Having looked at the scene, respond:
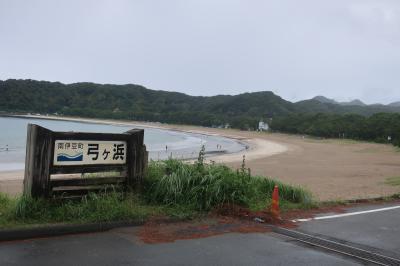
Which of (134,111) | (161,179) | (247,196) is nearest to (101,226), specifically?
(161,179)

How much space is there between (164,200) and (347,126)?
7564cm

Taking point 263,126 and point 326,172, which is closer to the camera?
point 326,172

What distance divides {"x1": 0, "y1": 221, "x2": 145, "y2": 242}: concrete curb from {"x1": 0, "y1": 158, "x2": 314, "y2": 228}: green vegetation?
106 mm

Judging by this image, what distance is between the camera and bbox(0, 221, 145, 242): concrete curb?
5.72 metres

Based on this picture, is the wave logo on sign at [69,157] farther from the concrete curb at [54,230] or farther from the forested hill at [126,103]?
the forested hill at [126,103]

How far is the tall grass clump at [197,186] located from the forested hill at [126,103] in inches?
4969

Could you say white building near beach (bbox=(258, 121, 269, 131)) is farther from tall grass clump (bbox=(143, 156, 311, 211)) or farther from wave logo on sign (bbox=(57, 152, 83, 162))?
wave logo on sign (bbox=(57, 152, 83, 162))

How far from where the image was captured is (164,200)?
7.66 metres

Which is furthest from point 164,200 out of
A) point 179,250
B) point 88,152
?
point 179,250

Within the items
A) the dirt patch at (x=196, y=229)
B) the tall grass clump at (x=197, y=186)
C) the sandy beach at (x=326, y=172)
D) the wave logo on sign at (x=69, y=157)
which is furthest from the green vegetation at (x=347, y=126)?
the wave logo on sign at (x=69, y=157)

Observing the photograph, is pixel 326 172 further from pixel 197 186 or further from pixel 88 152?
pixel 88 152

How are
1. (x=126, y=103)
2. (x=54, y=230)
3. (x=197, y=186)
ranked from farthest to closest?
(x=126, y=103) → (x=197, y=186) → (x=54, y=230)

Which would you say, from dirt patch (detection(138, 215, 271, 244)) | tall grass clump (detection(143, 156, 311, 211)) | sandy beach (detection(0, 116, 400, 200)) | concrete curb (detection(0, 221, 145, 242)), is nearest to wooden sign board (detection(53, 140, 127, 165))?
tall grass clump (detection(143, 156, 311, 211))

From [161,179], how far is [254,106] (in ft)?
480
